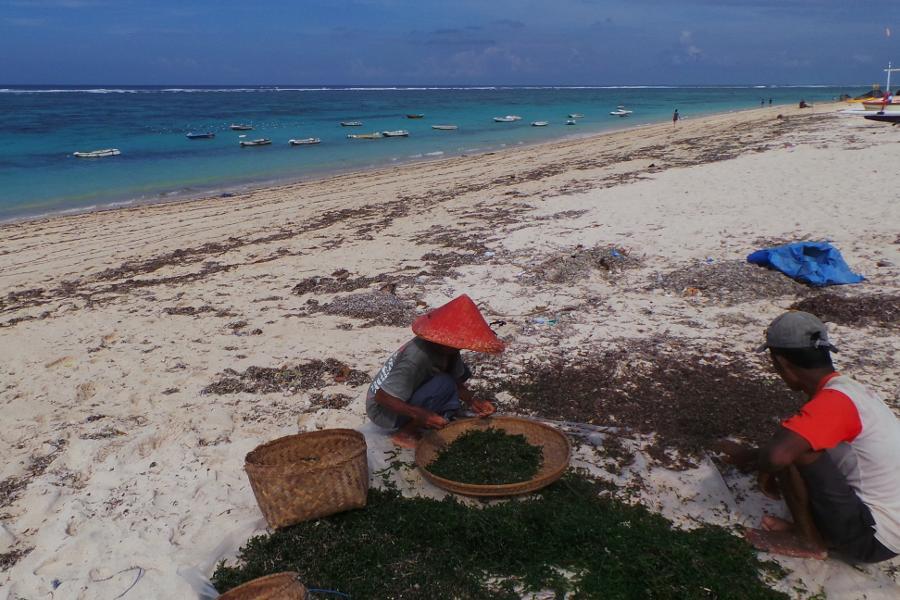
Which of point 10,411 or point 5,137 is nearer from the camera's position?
point 10,411

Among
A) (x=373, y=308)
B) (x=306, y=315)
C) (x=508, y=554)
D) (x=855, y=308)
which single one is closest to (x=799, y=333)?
(x=508, y=554)

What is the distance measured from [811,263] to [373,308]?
4215mm

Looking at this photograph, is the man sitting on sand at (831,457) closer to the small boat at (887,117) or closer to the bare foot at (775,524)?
the bare foot at (775,524)

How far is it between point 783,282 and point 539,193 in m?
5.99

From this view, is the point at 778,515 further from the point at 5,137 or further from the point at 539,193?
the point at 5,137

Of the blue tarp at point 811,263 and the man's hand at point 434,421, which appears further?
the blue tarp at point 811,263

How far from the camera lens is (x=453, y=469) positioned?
11.2 ft

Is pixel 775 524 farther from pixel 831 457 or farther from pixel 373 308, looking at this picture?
pixel 373 308

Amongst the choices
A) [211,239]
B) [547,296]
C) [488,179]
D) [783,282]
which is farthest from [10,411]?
[488,179]

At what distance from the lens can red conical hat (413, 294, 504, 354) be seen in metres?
3.39

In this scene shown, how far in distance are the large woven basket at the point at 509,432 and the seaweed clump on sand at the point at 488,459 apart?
53 millimetres

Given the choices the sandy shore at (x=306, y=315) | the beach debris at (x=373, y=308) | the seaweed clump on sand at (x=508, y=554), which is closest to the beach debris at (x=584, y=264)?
the sandy shore at (x=306, y=315)

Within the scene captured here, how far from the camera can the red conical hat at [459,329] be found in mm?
3389

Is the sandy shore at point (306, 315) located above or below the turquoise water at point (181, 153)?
below
